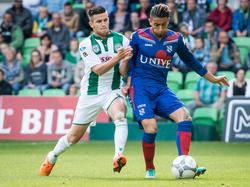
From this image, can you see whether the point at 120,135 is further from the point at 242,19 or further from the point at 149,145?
the point at 242,19

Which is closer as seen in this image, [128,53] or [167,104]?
[128,53]

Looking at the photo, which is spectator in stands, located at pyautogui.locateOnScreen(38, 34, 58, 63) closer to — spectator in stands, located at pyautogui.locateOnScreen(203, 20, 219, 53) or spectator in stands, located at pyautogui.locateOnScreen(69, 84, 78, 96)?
spectator in stands, located at pyautogui.locateOnScreen(69, 84, 78, 96)

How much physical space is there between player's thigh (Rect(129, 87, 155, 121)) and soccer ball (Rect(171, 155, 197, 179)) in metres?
0.66

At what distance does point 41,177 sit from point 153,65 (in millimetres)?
1995

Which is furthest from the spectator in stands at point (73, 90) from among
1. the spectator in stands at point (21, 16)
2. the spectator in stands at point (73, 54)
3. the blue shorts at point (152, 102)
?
the blue shorts at point (152, 102)

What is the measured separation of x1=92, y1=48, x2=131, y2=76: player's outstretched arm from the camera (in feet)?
35.0

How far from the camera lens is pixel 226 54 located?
69.6ft

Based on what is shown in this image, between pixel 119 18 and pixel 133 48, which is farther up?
pixel 133 48

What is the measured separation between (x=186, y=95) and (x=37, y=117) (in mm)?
3412

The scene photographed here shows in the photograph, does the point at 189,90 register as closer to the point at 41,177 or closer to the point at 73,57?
the point at 73,57

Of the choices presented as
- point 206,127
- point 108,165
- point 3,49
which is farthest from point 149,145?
point 3,49

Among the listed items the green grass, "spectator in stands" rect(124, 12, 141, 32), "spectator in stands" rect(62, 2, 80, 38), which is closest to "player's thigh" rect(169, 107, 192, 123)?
the green grass

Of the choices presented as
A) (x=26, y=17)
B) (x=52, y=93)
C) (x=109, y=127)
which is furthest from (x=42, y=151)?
(x=26, y=17)

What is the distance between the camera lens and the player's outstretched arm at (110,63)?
35.0 feet
